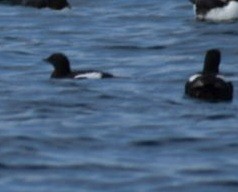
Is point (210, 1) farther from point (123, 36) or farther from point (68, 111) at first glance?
point (68, 111)

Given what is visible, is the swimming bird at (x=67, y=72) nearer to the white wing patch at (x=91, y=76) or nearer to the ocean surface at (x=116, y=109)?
the white wing patch at (x=91, y=76)

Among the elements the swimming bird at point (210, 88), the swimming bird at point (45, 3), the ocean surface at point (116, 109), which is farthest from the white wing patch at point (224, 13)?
the swimming bird at point (210, 88)

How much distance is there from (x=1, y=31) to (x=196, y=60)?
5.01m

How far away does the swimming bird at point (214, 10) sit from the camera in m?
33.2

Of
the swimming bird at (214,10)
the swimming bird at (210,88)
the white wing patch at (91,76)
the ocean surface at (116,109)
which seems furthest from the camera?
the swimming bird at (214,10)

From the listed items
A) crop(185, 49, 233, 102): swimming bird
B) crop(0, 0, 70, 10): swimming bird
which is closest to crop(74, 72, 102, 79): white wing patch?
crop(185, 49, 233, 102): swimming bird

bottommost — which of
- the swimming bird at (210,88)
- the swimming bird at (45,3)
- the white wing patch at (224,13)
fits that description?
the swimming bird at (45,3)

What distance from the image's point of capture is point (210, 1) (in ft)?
111

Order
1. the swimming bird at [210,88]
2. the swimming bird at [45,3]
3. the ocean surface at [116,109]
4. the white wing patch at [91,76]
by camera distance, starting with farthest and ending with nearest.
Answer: the swimming bird at [45,3], the white wing patch at [91,76], the swimming bird at [210,88], the ocean surface at [116,109]

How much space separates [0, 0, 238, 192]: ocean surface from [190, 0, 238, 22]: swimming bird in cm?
39

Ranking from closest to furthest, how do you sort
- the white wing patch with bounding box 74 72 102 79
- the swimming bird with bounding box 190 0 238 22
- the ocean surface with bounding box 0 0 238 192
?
the ocean surface with bounding box 0 0 238 192 < the white wing patch with bounding box 74 72 102 79 < the swimming bird with bounding box 190 0 238 22

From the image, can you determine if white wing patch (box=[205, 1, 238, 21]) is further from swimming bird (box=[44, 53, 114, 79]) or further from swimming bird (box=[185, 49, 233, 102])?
swimming bird (box=[185, 49, 233, 102])

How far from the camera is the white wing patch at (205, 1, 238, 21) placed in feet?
109

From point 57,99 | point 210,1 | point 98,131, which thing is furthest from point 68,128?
point 210,1
